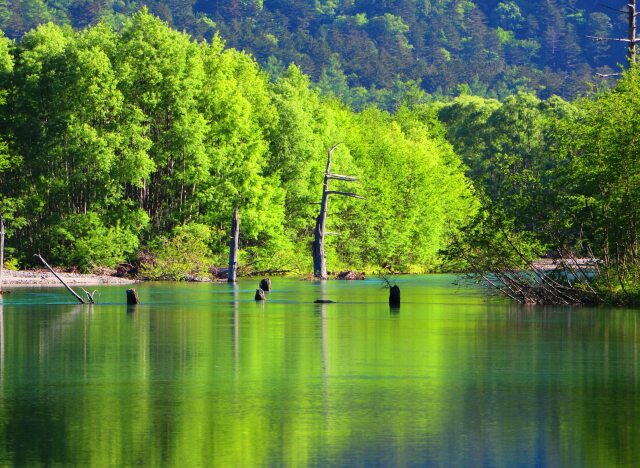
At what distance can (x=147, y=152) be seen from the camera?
79.6 metres

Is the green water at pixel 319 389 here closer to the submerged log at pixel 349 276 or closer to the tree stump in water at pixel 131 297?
the tree stump in water at pixel 131 297

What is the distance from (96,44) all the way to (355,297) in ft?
100

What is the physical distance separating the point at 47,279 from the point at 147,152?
46.0 feet

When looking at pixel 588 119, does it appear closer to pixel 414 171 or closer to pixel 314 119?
pixel 314 119

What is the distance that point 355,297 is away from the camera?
5566 centimetres

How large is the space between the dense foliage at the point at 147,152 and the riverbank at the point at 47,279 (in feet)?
11.9

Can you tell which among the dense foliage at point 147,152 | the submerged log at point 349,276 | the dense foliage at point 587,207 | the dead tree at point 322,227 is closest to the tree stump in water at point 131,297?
the dense foliage at point 587,207

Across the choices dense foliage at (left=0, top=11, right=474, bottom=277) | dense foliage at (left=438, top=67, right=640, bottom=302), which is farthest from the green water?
dense foliage at (left=0, top=11, right=474, bottom=277)

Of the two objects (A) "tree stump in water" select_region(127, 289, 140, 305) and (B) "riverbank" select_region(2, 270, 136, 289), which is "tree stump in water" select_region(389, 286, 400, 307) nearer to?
(A) "tree stump in water" select_region(127, 289, 140, 305)

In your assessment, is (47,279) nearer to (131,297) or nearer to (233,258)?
(233,258)

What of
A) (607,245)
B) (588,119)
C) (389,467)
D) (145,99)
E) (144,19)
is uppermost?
(144,19)

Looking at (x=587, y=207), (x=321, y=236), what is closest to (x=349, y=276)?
(x=321, y=236)

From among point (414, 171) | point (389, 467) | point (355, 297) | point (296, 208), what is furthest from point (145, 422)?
point (414, 171)

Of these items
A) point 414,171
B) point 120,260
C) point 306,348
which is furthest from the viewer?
point 414,171
